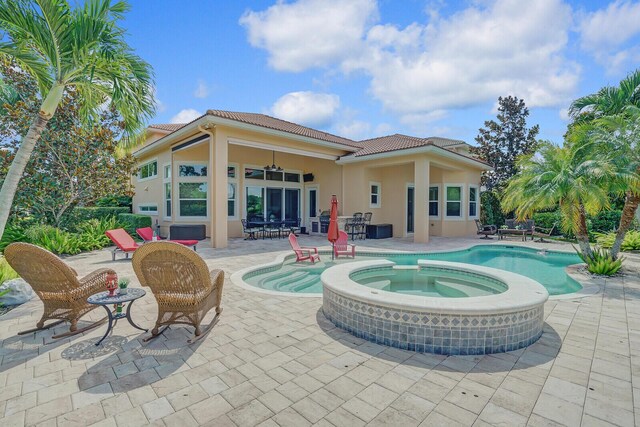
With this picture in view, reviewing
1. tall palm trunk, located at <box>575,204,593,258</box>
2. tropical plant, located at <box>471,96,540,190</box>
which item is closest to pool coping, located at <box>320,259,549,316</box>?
tall palm trunk, located at <box>575,204,593,258</box>

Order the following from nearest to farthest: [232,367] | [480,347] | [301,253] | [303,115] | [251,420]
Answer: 1. [251,420]
2. [232,367]
3. [480,347]
4. [301,253]
5. [303,115]

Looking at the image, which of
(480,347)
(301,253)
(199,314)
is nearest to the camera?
(480,347)

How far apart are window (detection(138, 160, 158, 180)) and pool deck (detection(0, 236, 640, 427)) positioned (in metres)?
13.6

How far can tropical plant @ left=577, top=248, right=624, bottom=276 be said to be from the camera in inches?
298

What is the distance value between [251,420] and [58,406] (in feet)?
5.36

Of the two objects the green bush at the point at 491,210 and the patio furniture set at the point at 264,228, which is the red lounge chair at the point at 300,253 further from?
the green bush at the point at 491,210

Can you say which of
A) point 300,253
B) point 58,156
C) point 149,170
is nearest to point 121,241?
point 58,156

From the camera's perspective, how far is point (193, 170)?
14.7 m

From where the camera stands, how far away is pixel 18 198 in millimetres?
10805

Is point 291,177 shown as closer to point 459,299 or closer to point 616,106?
point 616,106

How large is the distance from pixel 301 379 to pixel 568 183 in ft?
26.9

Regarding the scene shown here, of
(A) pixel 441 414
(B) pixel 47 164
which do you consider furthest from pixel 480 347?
(B) pixel 47 164

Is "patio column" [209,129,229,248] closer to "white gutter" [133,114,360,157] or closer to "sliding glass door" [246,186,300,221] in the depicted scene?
"white gutter" [133,114,360,157]

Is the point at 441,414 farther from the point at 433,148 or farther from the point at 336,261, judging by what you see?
the point at 433,148
